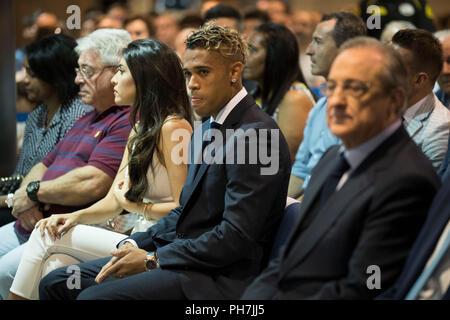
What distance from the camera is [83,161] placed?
3387 millimetres

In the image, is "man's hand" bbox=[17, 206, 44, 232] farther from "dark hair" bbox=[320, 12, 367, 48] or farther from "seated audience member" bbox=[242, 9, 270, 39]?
"seated audience member" bbox=[242, 9, 270, 39]

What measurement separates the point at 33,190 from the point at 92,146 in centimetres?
38

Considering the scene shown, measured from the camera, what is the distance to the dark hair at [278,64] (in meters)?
4.15

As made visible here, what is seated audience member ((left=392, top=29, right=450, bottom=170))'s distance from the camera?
2756 millimetres

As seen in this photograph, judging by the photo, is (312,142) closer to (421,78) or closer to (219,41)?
(421,78)

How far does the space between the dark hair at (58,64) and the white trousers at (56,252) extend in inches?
50.7

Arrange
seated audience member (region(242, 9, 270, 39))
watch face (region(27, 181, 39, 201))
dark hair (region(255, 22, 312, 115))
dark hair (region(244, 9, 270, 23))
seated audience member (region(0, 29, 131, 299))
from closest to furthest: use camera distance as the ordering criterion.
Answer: seated audience member (region(0, 29, 131, 299)) < watch face (region(27, 181, 39, 201)) < dark hair (region(255, 22, 312, 115)) < seated audience member (region(242, 9, 270, 39)) < dark hair (region(244, 9, 270, 23))

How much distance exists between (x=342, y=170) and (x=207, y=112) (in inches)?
27.8

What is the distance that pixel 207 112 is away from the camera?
2.48 meters

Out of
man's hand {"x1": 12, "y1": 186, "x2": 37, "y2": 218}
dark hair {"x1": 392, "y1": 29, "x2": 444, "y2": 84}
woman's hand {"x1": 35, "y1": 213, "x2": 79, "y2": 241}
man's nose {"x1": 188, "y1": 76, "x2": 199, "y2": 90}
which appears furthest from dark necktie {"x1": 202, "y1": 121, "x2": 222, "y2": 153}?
man's hand {"x1": 12, "y1": 186, "x2": 37, "y2": 218}

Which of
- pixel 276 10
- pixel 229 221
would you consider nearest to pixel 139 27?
pixel 276 10

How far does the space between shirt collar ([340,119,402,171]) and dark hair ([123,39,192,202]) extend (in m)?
1.16

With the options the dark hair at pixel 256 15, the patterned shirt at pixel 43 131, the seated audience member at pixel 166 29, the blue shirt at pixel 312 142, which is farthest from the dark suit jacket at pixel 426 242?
the seated audience member at pixel 166 29

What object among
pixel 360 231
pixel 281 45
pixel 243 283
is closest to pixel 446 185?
pixel 360 231
